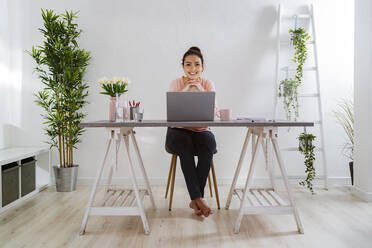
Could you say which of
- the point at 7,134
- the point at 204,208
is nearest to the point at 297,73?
the point at 204,208

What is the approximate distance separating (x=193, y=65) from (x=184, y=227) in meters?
1.39

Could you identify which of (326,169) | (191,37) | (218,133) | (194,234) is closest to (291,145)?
(326,169)

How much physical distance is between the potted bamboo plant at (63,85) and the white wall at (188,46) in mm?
225

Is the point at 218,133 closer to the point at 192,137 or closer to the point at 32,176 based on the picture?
the point at 192,137

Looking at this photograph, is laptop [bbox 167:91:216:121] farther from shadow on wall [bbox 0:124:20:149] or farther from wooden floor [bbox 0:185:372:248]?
shadow on wall [bbox 0:124:20:149]

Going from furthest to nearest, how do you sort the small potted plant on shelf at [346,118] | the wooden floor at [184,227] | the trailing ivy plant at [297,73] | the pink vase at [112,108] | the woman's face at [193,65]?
the small potted plant on shelf at [346,118]
the trailing ivy plant at [297,73]
the woman's face at [193,65]
the pink vase at [112,108]
the wooden floor at [184,227]

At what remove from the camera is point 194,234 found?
1938 millimetres

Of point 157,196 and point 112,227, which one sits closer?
point 112,227

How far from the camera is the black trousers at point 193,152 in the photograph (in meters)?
2.24

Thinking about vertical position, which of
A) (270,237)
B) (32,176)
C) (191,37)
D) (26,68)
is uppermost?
(191,37)

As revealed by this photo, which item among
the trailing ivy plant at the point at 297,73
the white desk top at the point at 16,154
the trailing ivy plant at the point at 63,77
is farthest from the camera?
the trailing ivy plant at the point at 297,73

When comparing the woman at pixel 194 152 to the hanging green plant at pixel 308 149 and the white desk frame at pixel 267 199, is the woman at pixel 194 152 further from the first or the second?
the hanging green plant at pixel 308 149

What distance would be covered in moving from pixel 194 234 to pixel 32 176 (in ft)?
6.10

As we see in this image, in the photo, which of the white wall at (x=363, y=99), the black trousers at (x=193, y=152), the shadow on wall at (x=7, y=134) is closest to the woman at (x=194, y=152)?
the black trousers at (x=193, y=152)
